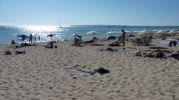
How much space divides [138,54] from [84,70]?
6.51 meters

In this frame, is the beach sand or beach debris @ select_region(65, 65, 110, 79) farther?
beach debris @ select_region(65, 65, 110, 79)

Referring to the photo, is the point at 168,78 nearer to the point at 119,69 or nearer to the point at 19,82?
the point at 119,69

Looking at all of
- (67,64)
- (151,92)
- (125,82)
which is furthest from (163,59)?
(151,92)

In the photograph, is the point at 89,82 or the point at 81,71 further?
the point at 81,71

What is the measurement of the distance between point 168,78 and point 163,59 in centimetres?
564

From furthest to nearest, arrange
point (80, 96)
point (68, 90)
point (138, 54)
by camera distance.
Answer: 1. point (138, 54)
2. point (68, 90)
3. point (80, 96)

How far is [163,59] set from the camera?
16.6 m

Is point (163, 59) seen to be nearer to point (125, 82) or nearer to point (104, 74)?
point (104, 74)

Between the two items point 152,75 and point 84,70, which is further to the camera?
point 84,70

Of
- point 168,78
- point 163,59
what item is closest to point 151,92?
point 168,78

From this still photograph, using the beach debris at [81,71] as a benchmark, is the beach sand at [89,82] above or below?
below

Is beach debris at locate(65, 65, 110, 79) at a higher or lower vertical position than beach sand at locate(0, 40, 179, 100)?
higher

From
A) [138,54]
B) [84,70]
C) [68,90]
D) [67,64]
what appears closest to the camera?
[68,90]

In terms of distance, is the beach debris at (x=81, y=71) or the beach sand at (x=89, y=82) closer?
the beach sand at (x=89, y=82)
